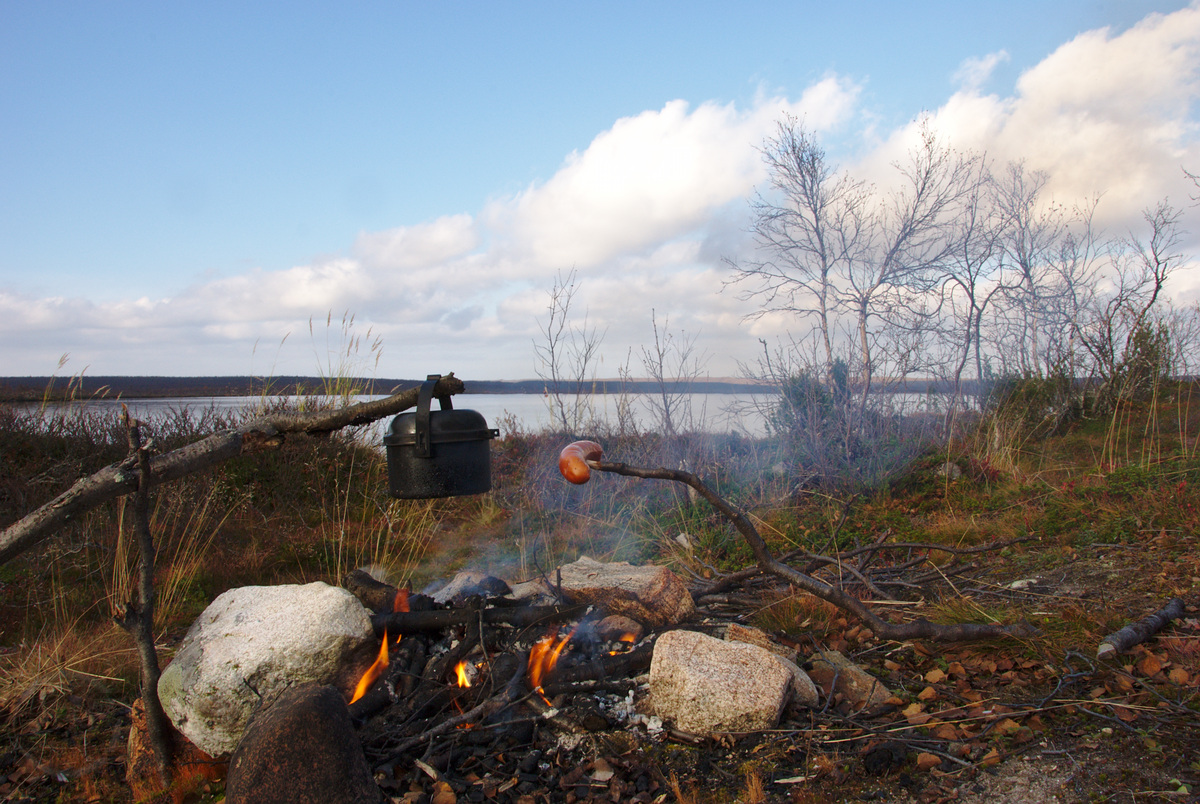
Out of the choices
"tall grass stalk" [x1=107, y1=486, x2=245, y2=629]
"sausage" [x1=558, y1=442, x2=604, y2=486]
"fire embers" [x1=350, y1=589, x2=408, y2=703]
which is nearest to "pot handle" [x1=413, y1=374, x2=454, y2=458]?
"sausage" [x1=558, y1=442, x2=604, y2=486]

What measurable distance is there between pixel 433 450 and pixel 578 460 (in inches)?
33.4

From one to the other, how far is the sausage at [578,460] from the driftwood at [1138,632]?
2708 mm

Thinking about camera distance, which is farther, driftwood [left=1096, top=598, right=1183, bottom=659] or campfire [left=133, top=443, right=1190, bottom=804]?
driftwood [left=1096, top=598, right=1183, bottom=659]

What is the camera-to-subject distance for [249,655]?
270cm

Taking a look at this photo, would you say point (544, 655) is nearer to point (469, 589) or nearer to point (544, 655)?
point (544, 655)

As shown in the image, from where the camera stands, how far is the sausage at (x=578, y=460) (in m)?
1.42

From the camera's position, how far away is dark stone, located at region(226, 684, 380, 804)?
1.95m

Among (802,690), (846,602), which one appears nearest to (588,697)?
(802,690)

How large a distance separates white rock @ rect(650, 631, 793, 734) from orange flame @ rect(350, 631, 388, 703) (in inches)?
48.2

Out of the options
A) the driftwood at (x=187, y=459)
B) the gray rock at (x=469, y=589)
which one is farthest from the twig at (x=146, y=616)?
the gray rock at (x=469, y=589)

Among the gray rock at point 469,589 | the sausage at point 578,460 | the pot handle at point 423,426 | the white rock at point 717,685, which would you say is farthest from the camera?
the gray rock at point 469,589

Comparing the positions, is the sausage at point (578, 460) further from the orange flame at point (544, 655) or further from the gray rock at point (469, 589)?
the gray rock at point (469, 589)

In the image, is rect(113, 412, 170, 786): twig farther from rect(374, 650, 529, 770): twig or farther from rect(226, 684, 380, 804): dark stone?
rect(374, 650, 529, 770): twig

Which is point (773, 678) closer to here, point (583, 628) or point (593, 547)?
point (583, 628)
